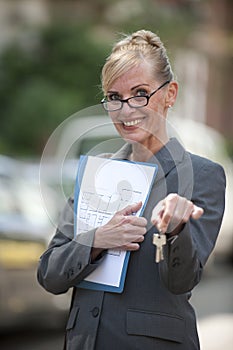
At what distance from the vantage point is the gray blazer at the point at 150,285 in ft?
8.37

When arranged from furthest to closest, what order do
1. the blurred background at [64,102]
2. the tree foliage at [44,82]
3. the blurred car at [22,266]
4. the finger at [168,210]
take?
the tree foliage at [44,82] < the blurred background at [64,102] < the blurred car at [22,266] < the finger at [168,210]

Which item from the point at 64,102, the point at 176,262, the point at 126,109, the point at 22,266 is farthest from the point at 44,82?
the point at 176,262

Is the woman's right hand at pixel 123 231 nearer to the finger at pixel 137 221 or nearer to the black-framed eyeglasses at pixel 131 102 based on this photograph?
the finger at pixel 137 221

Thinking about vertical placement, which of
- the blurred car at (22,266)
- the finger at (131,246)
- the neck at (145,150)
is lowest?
the blurred car at (22,266)

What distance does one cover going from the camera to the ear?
8.77ft

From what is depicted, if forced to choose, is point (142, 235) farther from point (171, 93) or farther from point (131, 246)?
point (171, 93)

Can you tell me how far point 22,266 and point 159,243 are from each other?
171 inches

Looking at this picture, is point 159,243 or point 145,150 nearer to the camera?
point 159,243

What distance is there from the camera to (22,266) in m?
6.58

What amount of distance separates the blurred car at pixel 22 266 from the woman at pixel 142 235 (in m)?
3.89

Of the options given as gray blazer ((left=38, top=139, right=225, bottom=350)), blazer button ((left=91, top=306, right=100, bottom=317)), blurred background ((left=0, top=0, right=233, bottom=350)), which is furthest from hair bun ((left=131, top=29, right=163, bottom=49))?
blurred background ((left=0, top=0, right=233, bottom=350))

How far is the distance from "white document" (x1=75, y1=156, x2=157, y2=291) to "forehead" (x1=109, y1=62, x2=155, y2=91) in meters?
0.25

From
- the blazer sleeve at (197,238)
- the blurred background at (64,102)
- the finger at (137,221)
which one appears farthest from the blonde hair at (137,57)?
the blurred background at (64,102)

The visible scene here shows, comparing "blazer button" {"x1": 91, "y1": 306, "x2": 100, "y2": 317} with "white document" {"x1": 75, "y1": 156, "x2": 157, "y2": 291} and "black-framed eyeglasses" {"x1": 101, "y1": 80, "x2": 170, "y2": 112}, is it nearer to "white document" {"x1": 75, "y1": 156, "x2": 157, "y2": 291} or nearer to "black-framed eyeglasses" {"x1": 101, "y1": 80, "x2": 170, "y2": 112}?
"white document" {"x1": 75, "y1": 156, "x2": 157, "y2": 291}
